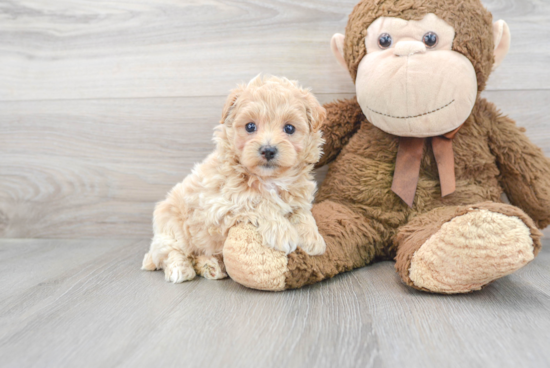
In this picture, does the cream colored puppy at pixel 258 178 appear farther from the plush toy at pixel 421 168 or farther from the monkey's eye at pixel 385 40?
the monkey's eye at pixel 385 40

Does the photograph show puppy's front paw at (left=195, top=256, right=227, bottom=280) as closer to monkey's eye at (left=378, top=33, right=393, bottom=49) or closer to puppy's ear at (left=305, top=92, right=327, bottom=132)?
puppy's ear at (left=305, top=92, right=327, bottom=132)

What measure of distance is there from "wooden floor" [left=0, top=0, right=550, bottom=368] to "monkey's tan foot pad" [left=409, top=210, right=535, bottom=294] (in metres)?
0.05

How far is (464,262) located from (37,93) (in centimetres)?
170

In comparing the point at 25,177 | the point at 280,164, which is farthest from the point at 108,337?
the point at 25,177

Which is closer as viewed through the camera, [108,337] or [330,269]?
[108,337]

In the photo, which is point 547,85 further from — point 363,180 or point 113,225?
point 113,225

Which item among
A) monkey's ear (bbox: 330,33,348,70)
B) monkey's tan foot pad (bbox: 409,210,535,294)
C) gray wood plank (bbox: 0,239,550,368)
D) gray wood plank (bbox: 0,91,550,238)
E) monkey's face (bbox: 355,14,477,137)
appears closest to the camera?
gray wood plank (bbox: 0,239,550,368)

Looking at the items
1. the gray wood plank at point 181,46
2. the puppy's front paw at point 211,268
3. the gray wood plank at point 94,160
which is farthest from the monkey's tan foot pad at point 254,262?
the gray wood plank at point 181,46

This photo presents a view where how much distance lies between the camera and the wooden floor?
3.67ft

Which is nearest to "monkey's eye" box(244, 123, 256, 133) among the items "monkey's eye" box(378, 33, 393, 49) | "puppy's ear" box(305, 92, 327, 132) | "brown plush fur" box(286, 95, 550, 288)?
"puppy's ear" box(305, 92, 327, 132)

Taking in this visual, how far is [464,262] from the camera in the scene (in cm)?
102

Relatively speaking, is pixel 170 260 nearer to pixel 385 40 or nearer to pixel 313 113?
pixel 313 113

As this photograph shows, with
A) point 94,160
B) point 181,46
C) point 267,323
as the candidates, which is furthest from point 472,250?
point 94,160

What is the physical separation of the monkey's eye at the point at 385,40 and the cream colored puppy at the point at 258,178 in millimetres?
310
